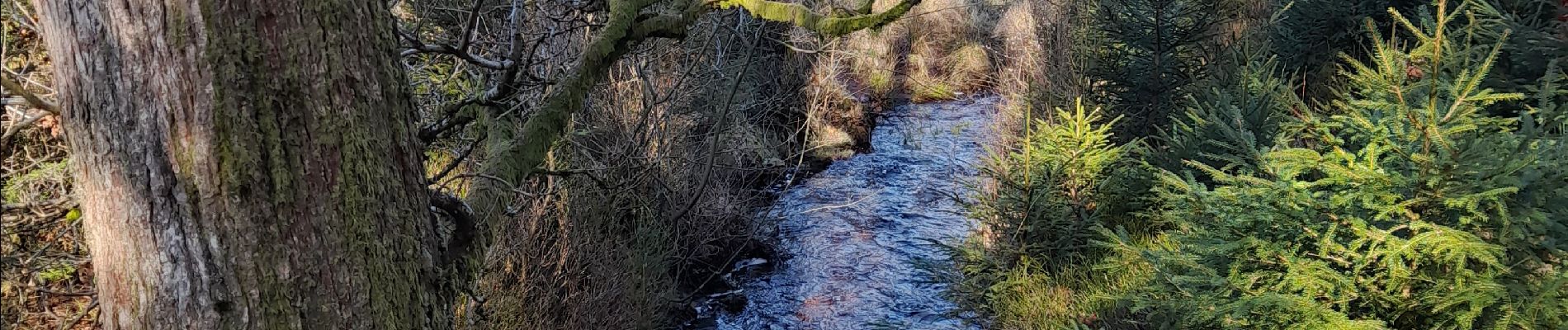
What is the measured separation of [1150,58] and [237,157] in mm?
7163

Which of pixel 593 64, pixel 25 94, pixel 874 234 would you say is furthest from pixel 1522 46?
pixel 25 94

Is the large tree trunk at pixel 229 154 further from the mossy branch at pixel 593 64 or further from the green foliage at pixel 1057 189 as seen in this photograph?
the green foliage at pixel 1057 189

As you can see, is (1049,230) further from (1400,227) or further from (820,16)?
(820,16)

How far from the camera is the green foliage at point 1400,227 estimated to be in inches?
105

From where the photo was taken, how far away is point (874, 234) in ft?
27.3

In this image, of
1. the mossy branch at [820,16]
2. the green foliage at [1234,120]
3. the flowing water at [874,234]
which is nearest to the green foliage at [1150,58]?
the green foliage at [1234,120]

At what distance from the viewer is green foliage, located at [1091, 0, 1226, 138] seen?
23.6 ft

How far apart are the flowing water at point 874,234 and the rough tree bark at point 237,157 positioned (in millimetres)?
4923

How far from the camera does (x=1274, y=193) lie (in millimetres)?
3168

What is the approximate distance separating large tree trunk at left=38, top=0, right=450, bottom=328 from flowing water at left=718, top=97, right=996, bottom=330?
496cm

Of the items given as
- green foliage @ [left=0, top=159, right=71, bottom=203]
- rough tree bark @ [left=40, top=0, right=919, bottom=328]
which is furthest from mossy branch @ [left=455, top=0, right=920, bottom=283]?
green foliage @ [left=0, top=159, right=71, bottom=203]

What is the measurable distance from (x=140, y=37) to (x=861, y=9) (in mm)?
2221

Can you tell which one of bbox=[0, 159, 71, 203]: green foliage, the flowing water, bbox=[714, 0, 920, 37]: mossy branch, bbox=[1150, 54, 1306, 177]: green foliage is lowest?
the flowing water

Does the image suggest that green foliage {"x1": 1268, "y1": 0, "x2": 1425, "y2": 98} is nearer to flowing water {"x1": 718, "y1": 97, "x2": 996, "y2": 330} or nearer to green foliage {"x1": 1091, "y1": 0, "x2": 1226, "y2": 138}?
green foliage {"x1": 1091, "y1": 0, "x2": 1226, "y2": 138}
